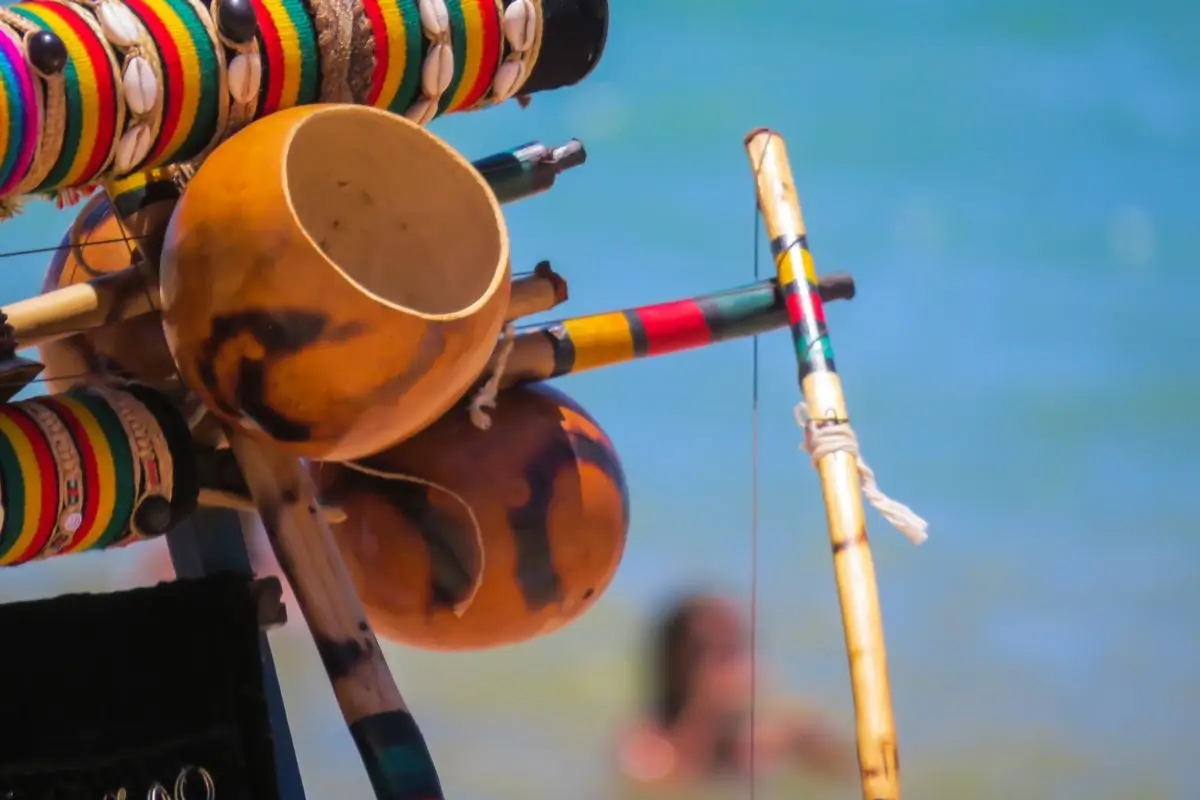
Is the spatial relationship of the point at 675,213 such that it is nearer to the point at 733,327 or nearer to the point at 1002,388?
the point at 1002,388

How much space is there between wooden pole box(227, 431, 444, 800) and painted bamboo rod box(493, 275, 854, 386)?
0.13 m

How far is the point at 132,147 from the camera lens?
660mm

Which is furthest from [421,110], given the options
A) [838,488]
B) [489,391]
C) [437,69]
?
[838,488]

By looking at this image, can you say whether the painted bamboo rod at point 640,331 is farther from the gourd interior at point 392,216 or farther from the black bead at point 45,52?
the black bead at point 45,52

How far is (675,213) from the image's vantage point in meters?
1.43

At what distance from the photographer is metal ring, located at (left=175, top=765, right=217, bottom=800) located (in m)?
0.66

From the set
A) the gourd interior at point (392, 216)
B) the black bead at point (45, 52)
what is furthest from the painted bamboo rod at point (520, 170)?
the black bead at point (45, 52)

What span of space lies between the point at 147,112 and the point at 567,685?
0.77 meters

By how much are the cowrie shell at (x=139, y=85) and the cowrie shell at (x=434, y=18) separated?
4.9 inches

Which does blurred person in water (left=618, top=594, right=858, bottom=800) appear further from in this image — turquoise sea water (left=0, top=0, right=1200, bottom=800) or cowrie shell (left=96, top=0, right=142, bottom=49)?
cowrie shell (left=96, top=0, right=142, bottom=49)

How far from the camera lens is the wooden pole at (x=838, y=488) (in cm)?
71

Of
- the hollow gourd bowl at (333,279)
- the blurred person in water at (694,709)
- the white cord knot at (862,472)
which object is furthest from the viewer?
the blurred person in water at (694,709)

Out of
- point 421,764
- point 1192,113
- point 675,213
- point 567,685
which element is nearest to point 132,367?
point 421,764

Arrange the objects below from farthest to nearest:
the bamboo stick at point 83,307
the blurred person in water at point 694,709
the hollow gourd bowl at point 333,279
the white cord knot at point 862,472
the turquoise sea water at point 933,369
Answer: the turquoise sea water at point 933,369, the blurred person in water at point 694,709, the white cord knot at point 862,472, the bamboo stick at point 83,307, the hollow gourd bowl at point 333,279
